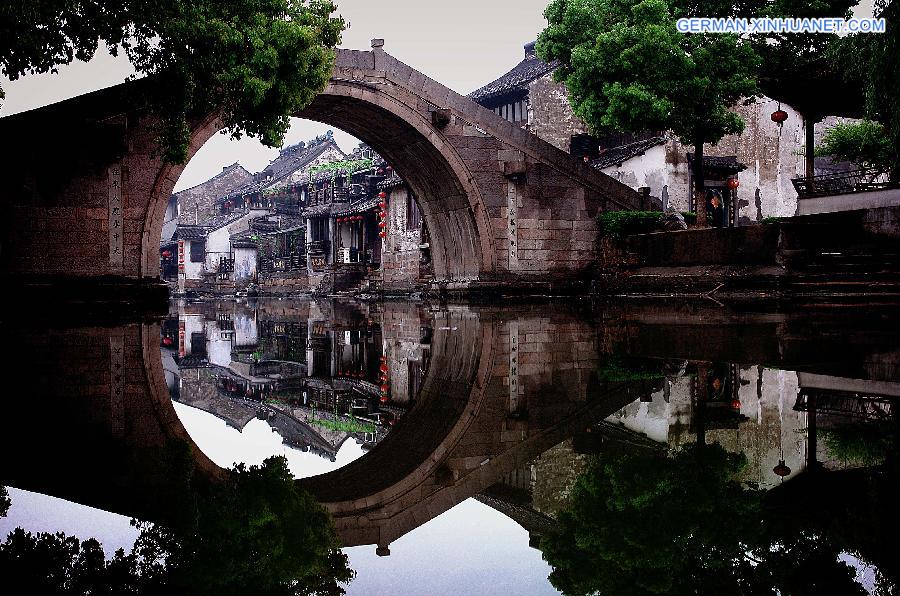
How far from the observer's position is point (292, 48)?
48.0ft

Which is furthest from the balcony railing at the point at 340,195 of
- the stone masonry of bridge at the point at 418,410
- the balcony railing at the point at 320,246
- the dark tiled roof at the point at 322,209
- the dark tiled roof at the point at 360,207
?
the stone masonry of bridge at the point at 418,410

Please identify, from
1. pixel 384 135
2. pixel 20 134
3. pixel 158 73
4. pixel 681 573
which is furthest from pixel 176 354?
pixel 384 135

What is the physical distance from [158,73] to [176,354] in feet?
18.3

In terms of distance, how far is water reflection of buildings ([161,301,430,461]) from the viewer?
500 cm

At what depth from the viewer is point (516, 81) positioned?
3039 centimetres

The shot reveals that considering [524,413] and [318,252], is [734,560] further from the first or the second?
[318,252]

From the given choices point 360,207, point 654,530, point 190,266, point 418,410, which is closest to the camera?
point 654,530

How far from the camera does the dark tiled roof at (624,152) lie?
26.3 m

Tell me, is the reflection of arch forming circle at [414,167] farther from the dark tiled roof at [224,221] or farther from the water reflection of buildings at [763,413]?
the dark tiled roof at [224,221]

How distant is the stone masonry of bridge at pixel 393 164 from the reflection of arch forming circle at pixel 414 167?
0.11ft

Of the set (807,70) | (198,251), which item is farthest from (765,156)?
(198,251)

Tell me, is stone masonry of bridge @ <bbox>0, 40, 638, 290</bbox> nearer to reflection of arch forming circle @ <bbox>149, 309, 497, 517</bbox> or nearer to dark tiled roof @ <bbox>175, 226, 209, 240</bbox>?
reflection of arch forming circle @ <bbox>149, 309, 497, 517</bbox>

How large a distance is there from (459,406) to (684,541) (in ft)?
9.50

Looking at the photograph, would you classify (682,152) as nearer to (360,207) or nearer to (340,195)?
(360,207)
